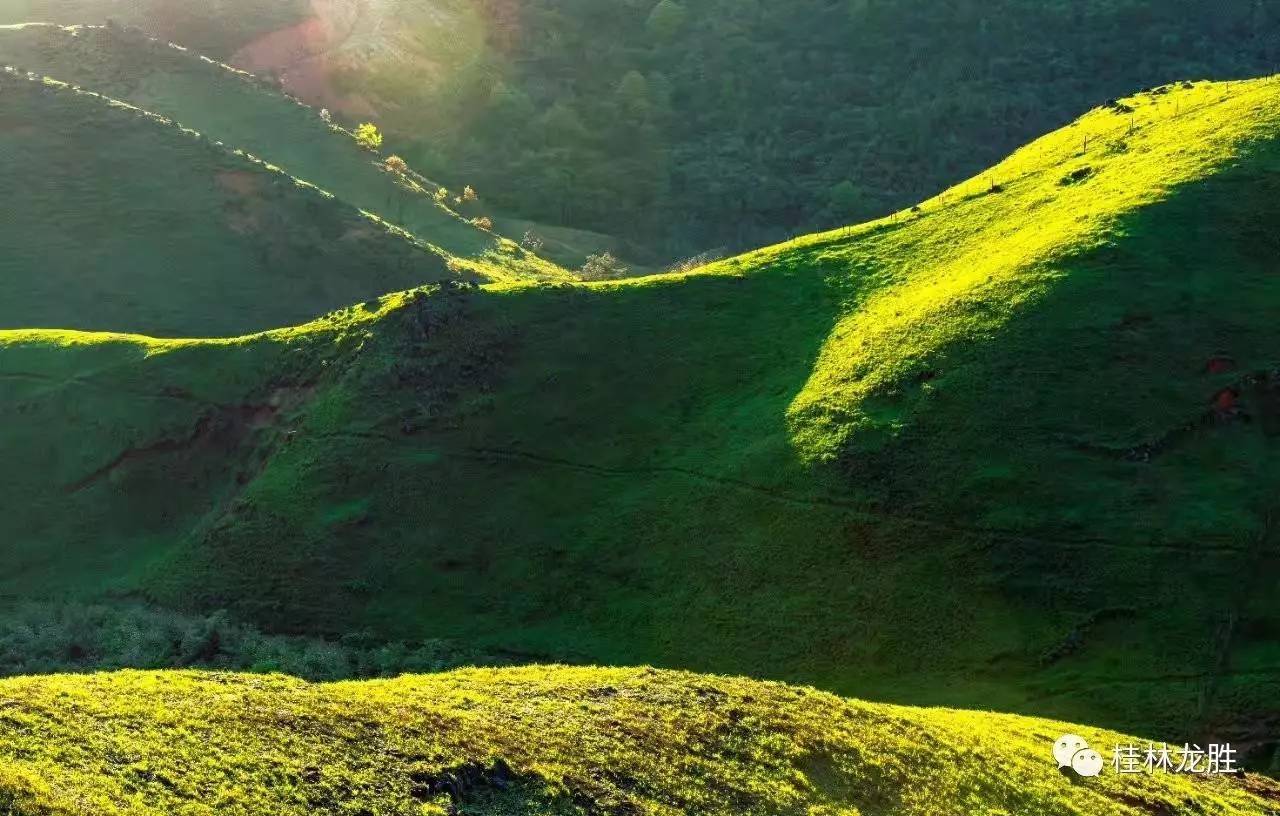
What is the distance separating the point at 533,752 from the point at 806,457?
1596cm

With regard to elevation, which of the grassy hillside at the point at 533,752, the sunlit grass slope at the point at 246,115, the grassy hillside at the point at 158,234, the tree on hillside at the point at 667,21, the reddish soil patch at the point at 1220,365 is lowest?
the grassy hillside at the point at 533,752

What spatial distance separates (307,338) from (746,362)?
1653cm

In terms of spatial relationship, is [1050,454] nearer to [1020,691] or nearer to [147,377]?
[1020,691]

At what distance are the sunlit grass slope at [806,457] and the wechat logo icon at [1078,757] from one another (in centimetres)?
274

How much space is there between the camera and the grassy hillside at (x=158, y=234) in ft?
223

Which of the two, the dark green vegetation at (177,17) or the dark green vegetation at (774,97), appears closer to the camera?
the dark green vegetation at (774,97)

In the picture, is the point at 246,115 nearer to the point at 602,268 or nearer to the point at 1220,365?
the point at 602,268

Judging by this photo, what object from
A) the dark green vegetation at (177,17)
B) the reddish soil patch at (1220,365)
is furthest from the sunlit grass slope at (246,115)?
the reddish soil patch at (1220,365)

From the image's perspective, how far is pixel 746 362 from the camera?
40.0 metres

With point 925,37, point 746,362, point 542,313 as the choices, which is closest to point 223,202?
point 542,313

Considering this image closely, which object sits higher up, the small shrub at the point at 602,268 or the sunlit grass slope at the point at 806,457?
the small shrub at the point at 602,268

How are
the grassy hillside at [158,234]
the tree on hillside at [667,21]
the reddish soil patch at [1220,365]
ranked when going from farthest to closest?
the tree on hillside at [667,21] < the grassy hillside at [158,234] < the reddish soil patch at [1220,365]

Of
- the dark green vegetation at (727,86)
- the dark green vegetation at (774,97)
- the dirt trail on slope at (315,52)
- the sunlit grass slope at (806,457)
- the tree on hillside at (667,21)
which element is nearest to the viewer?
the sunlit grass slope at (806,457)

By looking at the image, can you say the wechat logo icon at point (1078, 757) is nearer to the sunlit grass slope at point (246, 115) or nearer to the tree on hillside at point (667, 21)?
the sunlit grass slope at point (246, 115)
